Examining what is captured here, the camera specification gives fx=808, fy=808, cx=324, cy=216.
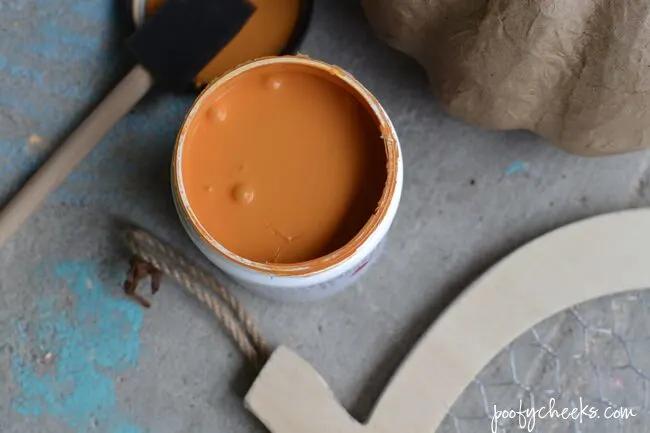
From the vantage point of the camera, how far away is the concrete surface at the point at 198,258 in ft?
2.51

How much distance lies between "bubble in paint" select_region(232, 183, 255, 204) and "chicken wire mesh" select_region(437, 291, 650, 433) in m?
0.29

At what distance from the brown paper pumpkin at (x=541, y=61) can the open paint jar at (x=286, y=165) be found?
77mm

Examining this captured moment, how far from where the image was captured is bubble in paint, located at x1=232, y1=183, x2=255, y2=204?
63 centimetres

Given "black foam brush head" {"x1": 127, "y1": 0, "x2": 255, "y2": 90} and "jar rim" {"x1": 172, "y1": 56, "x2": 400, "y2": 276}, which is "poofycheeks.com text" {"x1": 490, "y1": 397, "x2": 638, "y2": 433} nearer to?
"jar rim" {"x1": 172, "y1": 56, "x2": 400, "y2": 276}

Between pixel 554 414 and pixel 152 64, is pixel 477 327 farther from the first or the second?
pixel 152 64

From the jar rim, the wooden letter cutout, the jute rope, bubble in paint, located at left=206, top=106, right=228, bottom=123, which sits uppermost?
bubble in paint, located at left=206, top=106, right=228, bottom=123

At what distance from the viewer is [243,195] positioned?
627mm

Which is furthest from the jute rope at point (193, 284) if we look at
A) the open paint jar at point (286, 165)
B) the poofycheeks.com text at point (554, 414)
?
the poofycheeks.com text at point (554, 414)

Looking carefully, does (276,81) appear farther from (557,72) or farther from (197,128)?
(557,72)

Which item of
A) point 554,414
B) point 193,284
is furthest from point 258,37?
point 554,414

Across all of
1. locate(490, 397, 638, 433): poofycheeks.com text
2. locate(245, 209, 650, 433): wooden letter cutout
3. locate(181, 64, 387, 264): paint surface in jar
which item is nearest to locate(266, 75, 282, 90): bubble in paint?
locate(181, 64, 387, 264): paint surface in jar

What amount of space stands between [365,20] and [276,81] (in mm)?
191

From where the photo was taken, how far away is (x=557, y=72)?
2.04 ft

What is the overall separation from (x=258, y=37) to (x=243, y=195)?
202 millimetres
